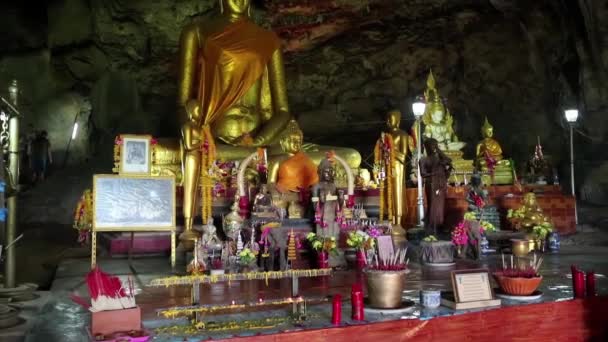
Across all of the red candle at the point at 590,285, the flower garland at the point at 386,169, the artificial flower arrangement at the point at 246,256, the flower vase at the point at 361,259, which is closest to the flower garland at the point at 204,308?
the artificial flower arrangement at the point at 246,256

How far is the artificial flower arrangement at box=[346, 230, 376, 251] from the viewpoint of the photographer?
6387mm

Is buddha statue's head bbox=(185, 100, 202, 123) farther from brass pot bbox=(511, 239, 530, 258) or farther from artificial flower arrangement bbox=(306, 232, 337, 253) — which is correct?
brass pot bbox=(511, 239, 530, 258)

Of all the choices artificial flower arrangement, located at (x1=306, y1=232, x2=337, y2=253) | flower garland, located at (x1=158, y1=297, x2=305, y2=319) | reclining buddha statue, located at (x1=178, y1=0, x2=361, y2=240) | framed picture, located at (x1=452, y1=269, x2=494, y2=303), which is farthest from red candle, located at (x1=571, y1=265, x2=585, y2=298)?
reclining buddha statue, located at (x1=178, y1=0, x2=361, y2=240)

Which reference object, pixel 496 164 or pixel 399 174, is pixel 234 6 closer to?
pixel 399 174

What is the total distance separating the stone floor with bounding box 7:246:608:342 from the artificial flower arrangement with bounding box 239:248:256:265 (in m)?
0.56

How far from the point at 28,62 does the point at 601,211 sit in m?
12.9

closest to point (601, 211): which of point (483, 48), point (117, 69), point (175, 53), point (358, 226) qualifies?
point (483, 48)

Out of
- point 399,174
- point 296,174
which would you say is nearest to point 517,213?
point 399,174

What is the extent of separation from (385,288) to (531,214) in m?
4.93

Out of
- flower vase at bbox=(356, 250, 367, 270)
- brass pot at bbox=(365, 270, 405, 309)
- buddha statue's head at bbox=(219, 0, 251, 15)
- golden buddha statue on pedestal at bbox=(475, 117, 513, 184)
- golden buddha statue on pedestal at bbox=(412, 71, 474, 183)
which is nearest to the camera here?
brass pot at bbox=(365, 270, 405, 309)

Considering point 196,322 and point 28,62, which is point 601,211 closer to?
point 196,322

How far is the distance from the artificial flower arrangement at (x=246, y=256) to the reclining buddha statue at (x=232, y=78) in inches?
131

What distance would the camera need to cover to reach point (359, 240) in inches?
253

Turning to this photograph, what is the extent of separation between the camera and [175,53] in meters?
13.7
